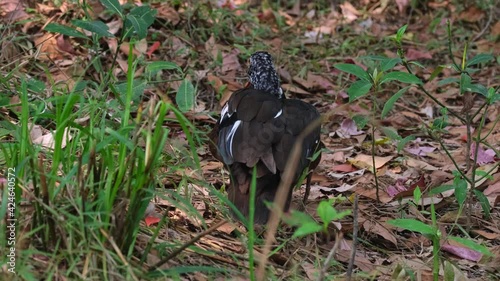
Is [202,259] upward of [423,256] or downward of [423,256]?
upward

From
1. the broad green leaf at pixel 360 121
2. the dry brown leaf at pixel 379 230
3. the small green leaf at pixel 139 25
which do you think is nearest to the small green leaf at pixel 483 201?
the dry brown leaf at pixel 379 230

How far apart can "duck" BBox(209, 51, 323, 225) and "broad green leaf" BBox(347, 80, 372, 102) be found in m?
0.37

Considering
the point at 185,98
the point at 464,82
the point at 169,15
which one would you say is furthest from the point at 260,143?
the point at 169,15

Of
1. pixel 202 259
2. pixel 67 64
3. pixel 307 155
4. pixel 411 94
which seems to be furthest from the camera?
pixel 411 94

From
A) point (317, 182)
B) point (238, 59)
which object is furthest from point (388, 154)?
point (238, 59)

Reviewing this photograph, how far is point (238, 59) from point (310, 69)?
634 mm

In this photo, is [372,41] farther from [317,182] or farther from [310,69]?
[317,182]

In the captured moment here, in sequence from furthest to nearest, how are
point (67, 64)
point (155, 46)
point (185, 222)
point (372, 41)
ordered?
point (372, 41) < point (155, 46) < point (67, 64) < point (185, 222)

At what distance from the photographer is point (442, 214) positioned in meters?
4.18

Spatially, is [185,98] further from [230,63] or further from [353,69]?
[230,63]

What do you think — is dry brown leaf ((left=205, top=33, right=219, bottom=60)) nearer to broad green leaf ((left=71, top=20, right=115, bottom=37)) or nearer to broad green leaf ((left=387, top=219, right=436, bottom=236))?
broad green leaf ((left=71, top=20, right=115, bottom=37))

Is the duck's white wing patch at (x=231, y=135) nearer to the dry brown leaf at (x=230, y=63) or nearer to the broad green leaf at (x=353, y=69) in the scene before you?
the broad green leaf at (x=353, y=69)

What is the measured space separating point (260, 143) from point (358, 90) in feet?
1.71

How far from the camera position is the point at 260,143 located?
11.9 feet
